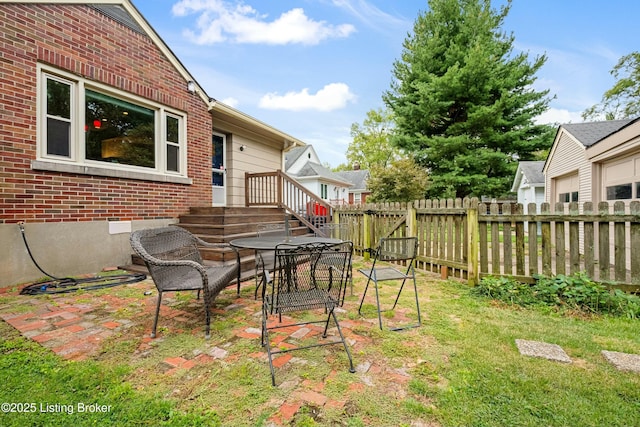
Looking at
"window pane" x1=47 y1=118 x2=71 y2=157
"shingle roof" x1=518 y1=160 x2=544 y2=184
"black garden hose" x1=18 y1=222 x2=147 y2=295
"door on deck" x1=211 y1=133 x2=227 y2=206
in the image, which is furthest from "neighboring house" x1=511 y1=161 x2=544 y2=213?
"window pane" x1=47 y1=118 x2=71 y2=157

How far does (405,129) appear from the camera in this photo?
53.2 feet

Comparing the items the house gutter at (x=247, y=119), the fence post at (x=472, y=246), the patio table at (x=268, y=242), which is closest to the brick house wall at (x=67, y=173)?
the house gutter at (x=247, y=119)

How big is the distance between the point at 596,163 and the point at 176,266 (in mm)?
9248

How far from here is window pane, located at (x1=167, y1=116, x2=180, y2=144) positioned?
612 cm

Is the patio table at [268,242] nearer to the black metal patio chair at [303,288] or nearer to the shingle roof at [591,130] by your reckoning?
the black metal patio chair at [303,288]

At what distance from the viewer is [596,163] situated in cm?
689

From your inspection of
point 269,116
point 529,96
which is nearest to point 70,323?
point 529,96

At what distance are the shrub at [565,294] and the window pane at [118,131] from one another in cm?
641

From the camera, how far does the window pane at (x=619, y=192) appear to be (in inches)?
231

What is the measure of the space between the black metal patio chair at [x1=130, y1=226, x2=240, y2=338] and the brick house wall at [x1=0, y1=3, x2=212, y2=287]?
7.95 feet

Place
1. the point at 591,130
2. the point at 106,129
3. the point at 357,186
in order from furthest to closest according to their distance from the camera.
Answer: the point at 357,186, the point at 591,130, the point at 106,129

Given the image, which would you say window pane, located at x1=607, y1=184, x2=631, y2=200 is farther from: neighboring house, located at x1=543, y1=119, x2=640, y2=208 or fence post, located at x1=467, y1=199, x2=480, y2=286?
fence post, located at x1=467, y1=199, x2=480, y2=286

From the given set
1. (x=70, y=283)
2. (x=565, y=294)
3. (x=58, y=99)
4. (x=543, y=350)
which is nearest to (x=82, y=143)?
(x=58, y=99)

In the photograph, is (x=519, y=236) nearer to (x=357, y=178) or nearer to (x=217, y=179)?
(x=217, y=179)
